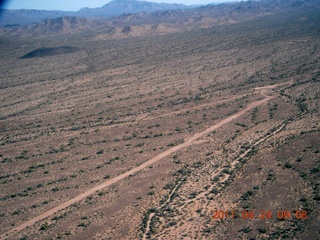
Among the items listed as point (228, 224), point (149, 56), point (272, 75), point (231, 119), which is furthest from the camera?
point (149, 56)

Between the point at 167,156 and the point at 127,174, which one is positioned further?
the point at 167,156

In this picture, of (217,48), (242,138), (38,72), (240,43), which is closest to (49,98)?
(38,72)

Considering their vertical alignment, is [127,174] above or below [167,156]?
below

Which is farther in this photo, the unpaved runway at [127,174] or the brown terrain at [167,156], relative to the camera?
the unpaved runway at [127,174]

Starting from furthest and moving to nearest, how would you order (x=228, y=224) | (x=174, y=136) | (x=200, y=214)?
1. (x=174, y=136)
2. (x=200, y=214)
3. (x=228, y=224)

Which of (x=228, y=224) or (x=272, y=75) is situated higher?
(x=272, y=75)

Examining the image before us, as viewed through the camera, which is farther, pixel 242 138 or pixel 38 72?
pixel 38 72

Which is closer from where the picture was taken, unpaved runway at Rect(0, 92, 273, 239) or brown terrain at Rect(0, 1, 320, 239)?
brown terrain at Rect(0, 1, 320, 239)

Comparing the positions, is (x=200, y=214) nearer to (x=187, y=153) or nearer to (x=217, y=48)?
(x=187, y=153)
